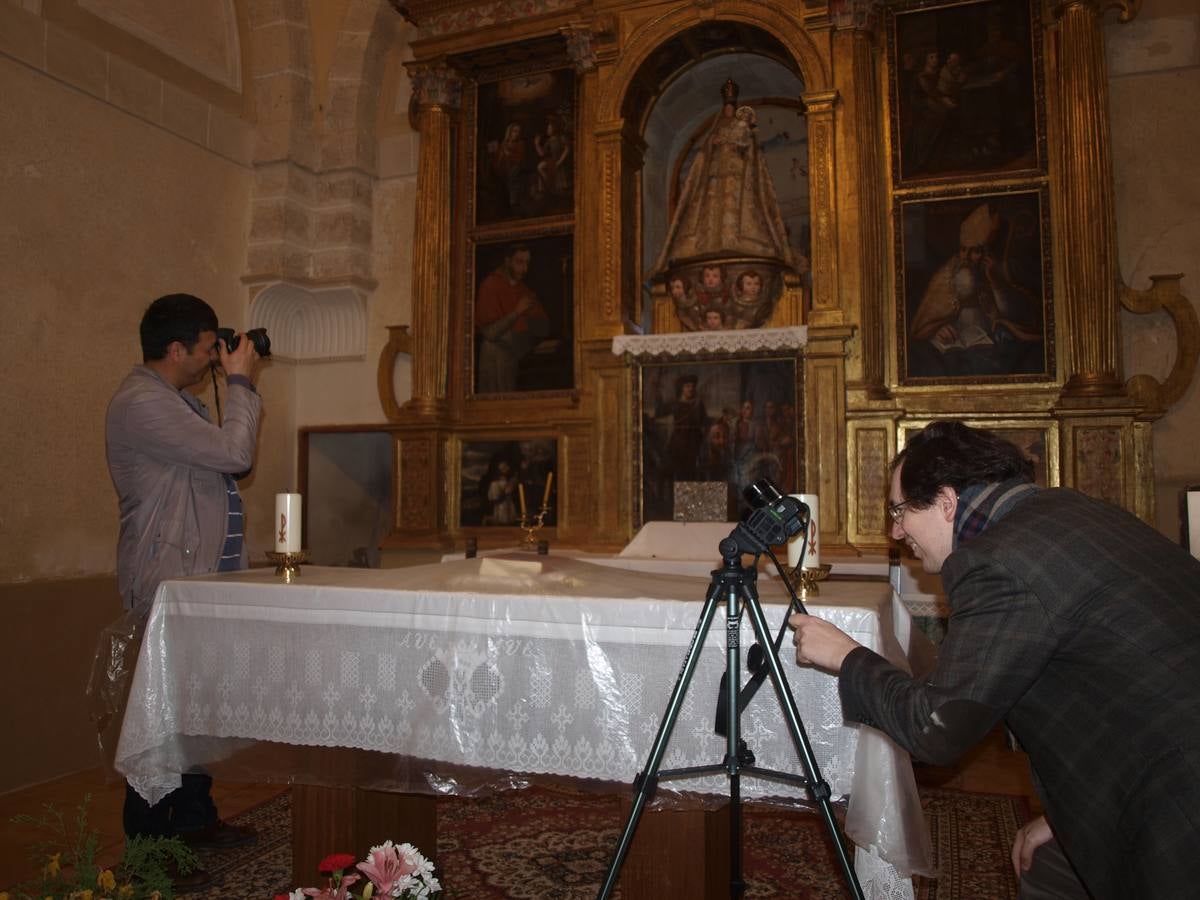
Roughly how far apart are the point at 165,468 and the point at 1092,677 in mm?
3012

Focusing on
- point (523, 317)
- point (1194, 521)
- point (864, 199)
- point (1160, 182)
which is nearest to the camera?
point (1194, 521)

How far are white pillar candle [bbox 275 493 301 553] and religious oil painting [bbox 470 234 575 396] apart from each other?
14.3 feet

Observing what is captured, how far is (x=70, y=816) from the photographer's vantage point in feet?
14.4

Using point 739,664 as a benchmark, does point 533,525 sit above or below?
above

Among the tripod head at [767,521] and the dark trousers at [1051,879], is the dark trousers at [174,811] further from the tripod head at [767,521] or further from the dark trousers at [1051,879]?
the dark trousers at [1051,879]

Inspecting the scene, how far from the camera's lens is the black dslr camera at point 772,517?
6.36ft

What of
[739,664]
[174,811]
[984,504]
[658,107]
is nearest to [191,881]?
[174,811]

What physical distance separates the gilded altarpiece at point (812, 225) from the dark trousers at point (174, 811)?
3.78 meters

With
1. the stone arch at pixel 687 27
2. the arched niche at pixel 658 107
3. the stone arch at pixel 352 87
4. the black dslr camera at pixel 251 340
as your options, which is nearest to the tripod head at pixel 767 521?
the black dslr camera at pixel 251 340

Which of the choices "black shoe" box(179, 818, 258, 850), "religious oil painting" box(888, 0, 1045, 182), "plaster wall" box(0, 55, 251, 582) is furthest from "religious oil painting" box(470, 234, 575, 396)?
"black shoe" box(179, 818, 258, 850)

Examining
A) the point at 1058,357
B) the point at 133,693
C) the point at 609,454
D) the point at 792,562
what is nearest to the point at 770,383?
the point at 609,454

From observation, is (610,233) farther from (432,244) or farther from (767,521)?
(767,521)

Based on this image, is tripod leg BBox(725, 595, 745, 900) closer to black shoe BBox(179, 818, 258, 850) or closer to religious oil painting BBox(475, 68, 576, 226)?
black shoe BBox(179, 818, 258, 850)

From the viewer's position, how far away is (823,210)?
6637 millimetres
